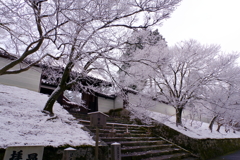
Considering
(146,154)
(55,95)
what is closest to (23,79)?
(55,95)

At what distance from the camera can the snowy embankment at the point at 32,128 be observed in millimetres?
4586

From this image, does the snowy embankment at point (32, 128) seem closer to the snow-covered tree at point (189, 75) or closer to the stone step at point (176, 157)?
the stone step at point (176, 157)

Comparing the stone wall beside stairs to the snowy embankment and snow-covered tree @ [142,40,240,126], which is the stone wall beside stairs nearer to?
snow-covered tree @ [142,40,240,126]

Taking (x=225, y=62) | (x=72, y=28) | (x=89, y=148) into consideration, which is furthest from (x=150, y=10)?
(x=225, y=62)

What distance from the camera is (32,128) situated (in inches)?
215

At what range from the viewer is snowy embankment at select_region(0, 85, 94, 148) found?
15.0ft

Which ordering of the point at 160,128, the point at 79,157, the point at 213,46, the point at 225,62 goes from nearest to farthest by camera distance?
the point at 79,157
the point at 160,128
the point at 225,62
the point at 213,46

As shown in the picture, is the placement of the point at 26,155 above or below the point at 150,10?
below

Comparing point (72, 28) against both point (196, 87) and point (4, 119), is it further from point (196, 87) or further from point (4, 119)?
point (196, 87)

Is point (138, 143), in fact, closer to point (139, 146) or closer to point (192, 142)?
point (139, 146)

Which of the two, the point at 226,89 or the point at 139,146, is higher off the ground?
the point at 226,89

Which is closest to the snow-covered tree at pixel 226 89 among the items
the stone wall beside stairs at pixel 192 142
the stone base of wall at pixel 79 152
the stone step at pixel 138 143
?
the stone wall beside stairs at pixel 192 142

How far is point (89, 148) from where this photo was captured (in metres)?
5.27

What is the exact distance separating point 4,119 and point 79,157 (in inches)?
115
